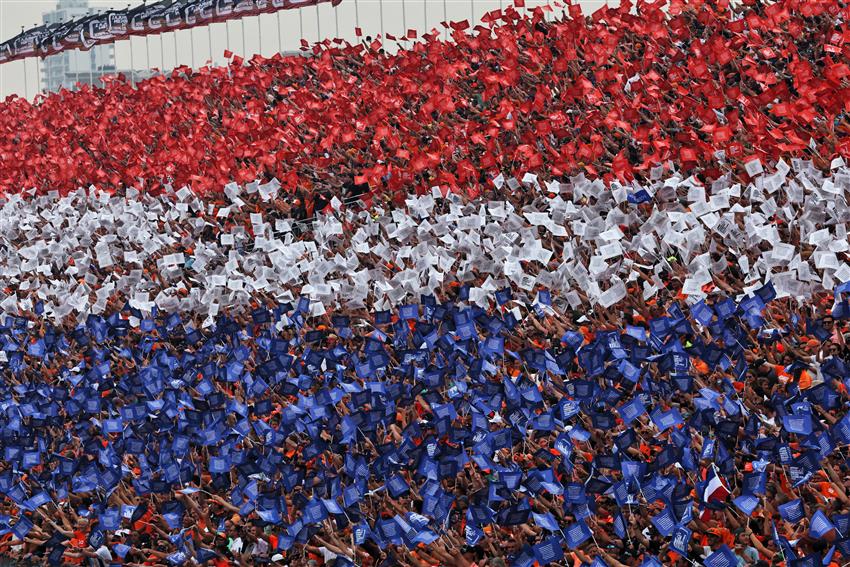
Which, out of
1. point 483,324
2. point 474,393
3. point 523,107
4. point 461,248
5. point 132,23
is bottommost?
point 474,393

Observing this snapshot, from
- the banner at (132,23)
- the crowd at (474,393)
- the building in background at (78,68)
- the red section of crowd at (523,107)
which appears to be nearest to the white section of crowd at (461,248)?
the crowd at (474,393)

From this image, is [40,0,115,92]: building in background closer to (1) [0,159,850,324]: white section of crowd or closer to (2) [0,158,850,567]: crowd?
(1) [0,159,850,324]: white section of crowd

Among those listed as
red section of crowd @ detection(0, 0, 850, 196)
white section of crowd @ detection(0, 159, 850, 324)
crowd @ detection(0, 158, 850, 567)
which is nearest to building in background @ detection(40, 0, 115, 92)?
red section of crowd @ detection(0, 0, 850, 196)

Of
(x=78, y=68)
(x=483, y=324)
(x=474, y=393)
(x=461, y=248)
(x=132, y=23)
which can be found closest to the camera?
(x=474, y=393)

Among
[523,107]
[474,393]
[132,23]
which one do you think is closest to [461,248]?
[474,393]

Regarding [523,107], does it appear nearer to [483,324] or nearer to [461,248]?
[461,248]

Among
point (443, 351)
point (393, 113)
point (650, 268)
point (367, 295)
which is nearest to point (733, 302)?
point (650, 268)
